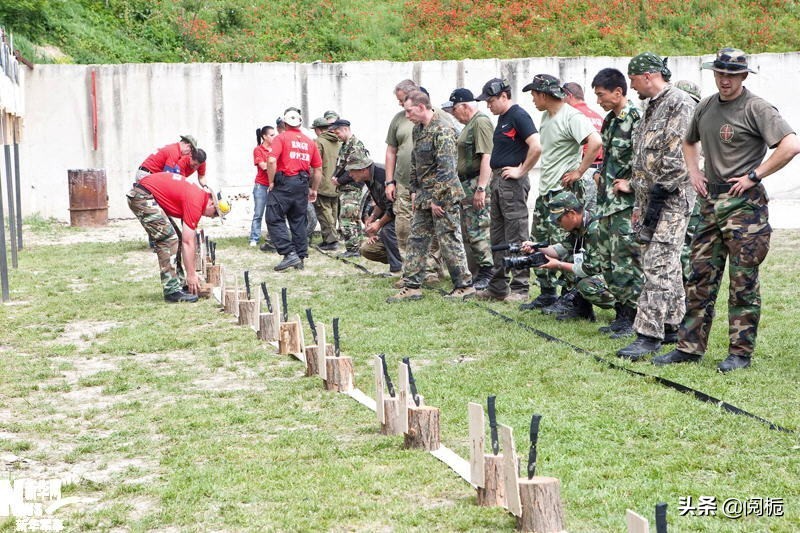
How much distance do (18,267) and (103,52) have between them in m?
10.1

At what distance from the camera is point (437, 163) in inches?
349

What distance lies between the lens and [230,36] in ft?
73.6

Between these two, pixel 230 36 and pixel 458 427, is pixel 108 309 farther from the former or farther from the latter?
pixel 230 36

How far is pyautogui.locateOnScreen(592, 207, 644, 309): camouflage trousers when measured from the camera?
6.79 metres

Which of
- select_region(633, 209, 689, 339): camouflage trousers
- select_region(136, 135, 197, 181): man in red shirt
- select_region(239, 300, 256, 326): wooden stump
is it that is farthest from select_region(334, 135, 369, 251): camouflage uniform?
select_region(633, 209, 689, 339): camouflage trousers

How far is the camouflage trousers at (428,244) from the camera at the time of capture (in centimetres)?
898

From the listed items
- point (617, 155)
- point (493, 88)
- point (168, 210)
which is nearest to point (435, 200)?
point (493, 88)

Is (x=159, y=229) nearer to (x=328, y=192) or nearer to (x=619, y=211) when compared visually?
(x=328, y=192)

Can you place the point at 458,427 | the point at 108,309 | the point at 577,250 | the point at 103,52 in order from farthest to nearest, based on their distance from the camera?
the point at 103,52 < the point at 108,309 < the point at 577,250 < the point at 458,427

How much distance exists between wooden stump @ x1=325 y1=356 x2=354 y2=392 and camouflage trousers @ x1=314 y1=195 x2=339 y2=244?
7.77 m

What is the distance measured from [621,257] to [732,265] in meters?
1.10

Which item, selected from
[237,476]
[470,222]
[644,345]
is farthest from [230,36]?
[237,476]

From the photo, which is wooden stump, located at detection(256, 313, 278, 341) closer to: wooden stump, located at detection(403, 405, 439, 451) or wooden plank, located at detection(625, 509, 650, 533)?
wooden stump, located at detection(403, 405, 439, 451)

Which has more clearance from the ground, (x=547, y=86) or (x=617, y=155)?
(x=547, y=86)
